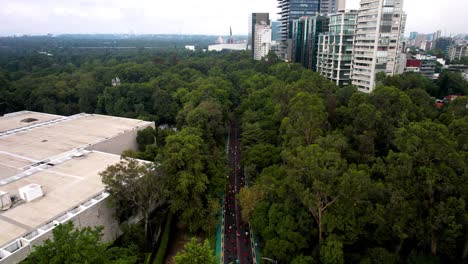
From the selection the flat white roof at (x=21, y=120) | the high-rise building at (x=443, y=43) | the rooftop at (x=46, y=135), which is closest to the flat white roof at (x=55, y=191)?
the rooftop at (x=46, y=135)

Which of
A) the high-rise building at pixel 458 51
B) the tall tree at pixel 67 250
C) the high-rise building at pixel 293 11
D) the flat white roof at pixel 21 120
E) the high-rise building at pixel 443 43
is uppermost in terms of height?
the high-rise building at pixel 293 11

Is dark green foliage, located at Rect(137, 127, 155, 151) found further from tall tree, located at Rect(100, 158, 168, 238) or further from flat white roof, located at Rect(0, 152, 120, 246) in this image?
tall tree, located at Rect(100, 158, 168, 238)

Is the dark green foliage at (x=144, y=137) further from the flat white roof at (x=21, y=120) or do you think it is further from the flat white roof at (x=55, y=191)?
the flat white roof at (x=21, y=120)

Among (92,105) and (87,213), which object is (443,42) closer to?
(92,105)

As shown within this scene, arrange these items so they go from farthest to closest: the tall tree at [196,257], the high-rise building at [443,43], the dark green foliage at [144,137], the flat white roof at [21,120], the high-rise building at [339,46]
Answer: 1. the high-rise building at [443,43]
2. the high-rise building at [339,46]
3. the flat white roof at [21,120]
4. the dark green foliage at [144,137]
5. the tall tree at [196,257]

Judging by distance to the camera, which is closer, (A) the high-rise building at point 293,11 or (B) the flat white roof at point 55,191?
(B) the flat white roof at point 55,191

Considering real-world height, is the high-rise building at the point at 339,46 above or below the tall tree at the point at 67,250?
above

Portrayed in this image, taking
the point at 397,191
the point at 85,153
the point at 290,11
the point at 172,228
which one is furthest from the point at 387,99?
the point at 290,11
